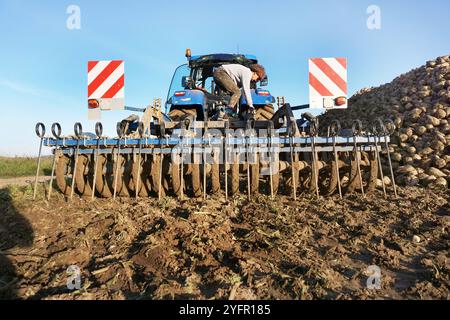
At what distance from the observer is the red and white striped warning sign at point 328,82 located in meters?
5.03

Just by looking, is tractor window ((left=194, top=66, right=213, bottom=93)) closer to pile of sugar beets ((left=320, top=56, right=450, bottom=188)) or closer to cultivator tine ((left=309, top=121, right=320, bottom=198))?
cultivator tine ((left=309, top=121, right=320, bottom=198))

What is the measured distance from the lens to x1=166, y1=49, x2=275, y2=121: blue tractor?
18.1 ft

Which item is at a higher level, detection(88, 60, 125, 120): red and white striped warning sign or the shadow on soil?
detection(88, 60, 125, 120): red and white striped warning sign

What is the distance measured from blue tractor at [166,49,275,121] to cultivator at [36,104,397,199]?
2.12ft

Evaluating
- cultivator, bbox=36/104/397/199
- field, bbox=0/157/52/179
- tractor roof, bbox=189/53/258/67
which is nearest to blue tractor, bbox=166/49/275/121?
tractor roof, bbox=189/53/258/67

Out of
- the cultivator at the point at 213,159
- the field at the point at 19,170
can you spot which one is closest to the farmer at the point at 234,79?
the cultivator at the point at 213,159

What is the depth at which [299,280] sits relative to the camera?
7.66ft

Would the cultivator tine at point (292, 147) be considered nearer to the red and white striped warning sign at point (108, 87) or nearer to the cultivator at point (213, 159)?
the cultivator at point (213, 159)

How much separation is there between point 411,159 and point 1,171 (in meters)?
13.7

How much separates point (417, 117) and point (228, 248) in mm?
5858

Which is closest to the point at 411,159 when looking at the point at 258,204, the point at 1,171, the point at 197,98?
the point at 258,204

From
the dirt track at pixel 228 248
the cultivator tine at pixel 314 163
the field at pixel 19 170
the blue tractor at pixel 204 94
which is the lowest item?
the dirt track at pixel 228 248

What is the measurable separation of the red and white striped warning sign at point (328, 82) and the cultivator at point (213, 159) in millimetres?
447

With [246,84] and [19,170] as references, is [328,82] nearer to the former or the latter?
[246,84]
